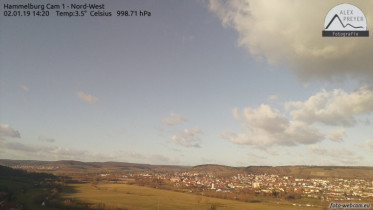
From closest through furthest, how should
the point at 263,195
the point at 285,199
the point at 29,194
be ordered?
the point at 29,194, the point at 285,199, the point at 263,195

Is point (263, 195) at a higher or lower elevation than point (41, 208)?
lower

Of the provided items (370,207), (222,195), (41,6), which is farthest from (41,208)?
(370,207)

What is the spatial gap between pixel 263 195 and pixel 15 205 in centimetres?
10738

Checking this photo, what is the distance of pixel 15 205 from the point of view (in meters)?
68.5

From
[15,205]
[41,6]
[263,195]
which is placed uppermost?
[41,6]

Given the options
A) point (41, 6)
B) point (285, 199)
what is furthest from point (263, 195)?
point (41, 6)

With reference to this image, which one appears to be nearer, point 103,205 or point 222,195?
point 103,205

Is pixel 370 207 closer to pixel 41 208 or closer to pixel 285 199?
pixel 285 199

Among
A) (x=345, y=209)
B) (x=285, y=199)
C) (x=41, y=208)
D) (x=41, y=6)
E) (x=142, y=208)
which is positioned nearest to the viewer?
(x=41, y=6)

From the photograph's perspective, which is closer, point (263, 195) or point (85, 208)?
point (85, 208)

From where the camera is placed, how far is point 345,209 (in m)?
63.2

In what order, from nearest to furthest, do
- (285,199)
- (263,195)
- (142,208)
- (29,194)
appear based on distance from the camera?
(142,208) < (29,194) < (285,199) < (263,195)

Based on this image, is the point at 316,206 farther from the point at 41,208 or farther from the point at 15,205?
the point at 15,205

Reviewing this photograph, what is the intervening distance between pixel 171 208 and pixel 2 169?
4944 inches
